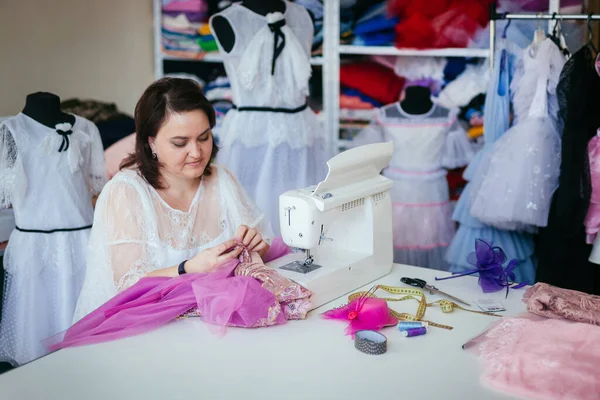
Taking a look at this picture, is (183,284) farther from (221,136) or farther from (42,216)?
(221,136)

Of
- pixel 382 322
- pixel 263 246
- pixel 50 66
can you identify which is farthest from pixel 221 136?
pixel 382 322

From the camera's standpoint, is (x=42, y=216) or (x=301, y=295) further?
(x=42, y=216)

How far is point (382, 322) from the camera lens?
1.86 metres

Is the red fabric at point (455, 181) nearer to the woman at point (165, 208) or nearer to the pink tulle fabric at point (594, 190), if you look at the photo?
the pink tulle fabric at point (594, 190)

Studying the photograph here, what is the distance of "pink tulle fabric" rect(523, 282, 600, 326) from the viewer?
182 centimetres

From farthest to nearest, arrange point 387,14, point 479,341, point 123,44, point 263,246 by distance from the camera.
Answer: point 123,44, point 387,14, point 263,246, point 479,341

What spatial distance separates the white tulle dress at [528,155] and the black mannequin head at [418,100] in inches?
22.2

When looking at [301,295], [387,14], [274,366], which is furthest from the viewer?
[387,14]

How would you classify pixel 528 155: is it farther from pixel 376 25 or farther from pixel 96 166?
pixel 96 166

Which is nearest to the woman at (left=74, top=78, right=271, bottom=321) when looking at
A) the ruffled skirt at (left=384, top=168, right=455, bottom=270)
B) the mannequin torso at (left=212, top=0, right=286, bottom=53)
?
the mannequin torso at (left=212, top=0, right=286, bottom=53)

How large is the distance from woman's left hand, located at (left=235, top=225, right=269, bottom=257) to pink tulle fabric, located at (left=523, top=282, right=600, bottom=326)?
2.68 feet

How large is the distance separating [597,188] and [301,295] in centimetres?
166

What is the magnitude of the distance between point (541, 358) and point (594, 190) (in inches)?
65.3

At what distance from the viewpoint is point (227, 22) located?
3654mm
